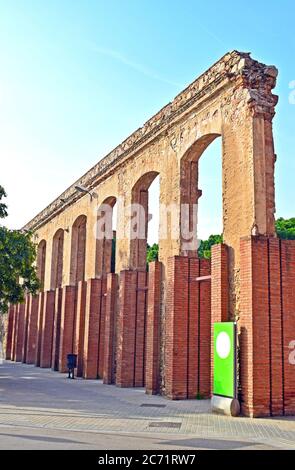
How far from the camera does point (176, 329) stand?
563 inches

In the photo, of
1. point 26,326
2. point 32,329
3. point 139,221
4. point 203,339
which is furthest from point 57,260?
point 203,339

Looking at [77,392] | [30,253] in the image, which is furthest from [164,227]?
[30,253]

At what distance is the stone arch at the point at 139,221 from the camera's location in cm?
1833

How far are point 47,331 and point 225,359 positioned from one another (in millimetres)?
16651

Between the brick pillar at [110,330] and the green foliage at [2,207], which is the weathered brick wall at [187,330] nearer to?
the brick pillar at [110,330]

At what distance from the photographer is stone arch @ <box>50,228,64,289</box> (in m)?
27.7

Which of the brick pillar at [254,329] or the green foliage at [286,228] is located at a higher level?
the green foliage at [286,228]

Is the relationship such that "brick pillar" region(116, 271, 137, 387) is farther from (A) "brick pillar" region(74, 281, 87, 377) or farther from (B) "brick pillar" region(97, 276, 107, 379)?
(A) "brick pillar" region(74, 281, 87, 377)

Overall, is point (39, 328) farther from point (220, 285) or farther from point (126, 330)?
point (220, 285)

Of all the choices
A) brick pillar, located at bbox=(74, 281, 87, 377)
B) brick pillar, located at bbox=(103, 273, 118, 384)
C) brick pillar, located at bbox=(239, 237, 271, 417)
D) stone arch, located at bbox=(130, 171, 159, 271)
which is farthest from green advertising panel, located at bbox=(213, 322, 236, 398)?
brick pillar, located at bbox=(74, 281, 87, 377)

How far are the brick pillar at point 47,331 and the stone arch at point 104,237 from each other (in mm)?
6685

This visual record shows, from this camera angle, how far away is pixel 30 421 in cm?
1020

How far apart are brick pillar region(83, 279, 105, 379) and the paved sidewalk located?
4909 mm

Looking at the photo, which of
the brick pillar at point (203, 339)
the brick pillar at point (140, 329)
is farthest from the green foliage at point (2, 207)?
the brick pillar at point (203, 339)
